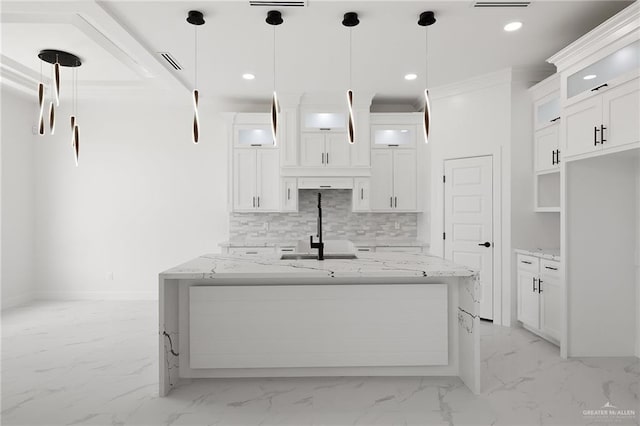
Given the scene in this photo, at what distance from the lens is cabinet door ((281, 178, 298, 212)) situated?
5.14 m

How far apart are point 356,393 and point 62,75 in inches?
209

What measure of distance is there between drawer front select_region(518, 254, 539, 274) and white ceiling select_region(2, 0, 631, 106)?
2171 millimetres

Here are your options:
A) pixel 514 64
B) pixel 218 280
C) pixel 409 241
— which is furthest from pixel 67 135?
pixel 514 64

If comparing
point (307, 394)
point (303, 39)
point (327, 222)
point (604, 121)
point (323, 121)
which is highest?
point (303, 39)

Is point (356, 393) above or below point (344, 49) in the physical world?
below

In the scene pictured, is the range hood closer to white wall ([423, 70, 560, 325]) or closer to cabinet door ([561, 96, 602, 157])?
white wall ([423, 70, 560, 325])

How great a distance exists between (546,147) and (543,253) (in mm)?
1177

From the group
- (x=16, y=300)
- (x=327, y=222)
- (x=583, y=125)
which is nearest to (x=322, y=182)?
(x=327, y=222)

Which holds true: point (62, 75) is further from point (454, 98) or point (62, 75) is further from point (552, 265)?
point (552, 265)

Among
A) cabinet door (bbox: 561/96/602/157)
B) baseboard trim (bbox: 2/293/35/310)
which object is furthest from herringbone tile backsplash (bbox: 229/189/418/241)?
baseboard trim (bbox: 2/293/35/310)

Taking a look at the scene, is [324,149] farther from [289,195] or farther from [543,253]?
[543,253]

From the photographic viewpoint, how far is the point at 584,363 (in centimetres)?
316

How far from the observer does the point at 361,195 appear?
5.16 m

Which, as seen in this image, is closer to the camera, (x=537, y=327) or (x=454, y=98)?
(x=537, y=327)
